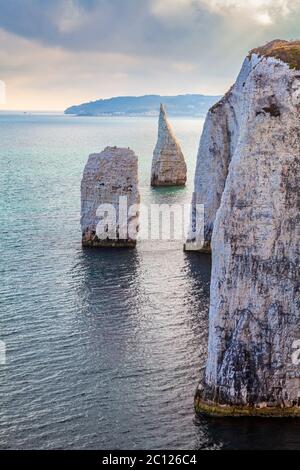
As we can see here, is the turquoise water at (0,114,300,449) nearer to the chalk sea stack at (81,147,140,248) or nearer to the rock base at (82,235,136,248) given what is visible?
the rock base at (82,235,136,248)

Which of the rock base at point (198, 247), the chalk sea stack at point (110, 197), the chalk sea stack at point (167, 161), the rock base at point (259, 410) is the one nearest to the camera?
the rock base at point (259, 410)

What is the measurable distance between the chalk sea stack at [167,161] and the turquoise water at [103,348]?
120ft

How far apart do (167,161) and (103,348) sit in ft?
232

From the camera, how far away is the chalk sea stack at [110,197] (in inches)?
2584

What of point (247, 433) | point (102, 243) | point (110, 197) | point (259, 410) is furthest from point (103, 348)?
point (110, 197)

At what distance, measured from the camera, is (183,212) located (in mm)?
87188

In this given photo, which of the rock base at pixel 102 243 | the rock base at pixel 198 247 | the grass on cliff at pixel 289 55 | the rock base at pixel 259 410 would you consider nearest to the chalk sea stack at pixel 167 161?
the rock base at pixel 102 243

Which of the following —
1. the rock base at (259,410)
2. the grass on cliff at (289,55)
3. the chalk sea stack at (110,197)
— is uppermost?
the grass on cliff at (289,55)

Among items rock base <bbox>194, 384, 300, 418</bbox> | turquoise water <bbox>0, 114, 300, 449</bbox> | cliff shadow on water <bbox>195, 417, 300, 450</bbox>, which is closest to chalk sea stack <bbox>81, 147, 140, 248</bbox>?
turquoise water <bbox>0, 114, 300, 449</bbox>

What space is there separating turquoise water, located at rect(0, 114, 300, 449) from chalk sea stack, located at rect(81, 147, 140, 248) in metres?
1.81

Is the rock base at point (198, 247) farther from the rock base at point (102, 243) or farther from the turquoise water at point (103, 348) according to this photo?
the rock base at point (102, 243)

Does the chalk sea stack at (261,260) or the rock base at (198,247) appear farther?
the rock base at (198,247)

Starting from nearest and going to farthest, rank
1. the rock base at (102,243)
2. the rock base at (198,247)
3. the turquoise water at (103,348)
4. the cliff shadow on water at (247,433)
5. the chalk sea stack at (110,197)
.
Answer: the cliff shadow on water at (247,433)
the turquoise water at (103,348)
the chalk sea stack at (110,197)
the rock base at (198,247)
the rock base at (102,243)
